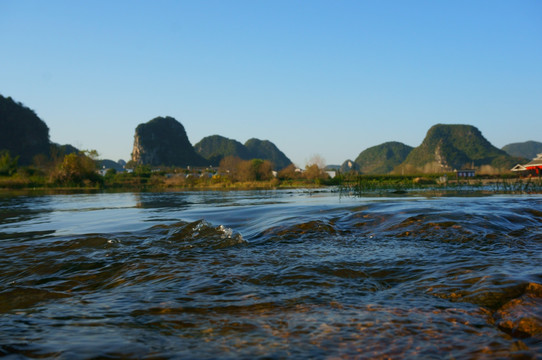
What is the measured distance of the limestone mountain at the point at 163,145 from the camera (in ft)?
487

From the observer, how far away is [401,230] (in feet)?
21.2

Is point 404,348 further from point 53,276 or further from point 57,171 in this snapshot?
point 57,171

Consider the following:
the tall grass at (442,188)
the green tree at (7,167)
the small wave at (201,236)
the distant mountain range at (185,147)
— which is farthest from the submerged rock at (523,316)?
the distant mountain range at (185,147)

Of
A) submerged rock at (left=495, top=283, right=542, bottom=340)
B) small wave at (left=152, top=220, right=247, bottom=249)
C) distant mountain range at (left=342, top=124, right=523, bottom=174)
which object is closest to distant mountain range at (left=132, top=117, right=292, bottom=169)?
distant mountain range at (left=342, top=124, right=523, bottom=174)

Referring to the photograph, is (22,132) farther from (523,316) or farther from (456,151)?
(456,151)

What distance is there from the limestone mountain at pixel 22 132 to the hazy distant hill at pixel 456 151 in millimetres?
108003

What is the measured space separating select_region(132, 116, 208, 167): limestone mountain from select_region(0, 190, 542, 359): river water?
14200 centimetres

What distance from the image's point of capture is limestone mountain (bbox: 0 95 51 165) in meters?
96.3

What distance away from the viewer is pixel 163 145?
154 meters

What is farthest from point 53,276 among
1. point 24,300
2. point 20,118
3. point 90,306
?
point 20,118

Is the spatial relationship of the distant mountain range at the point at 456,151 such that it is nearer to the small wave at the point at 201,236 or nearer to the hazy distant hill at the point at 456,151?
the hazy distant hill at the point at 456,151

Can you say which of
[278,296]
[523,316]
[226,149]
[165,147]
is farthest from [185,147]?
[523,316]

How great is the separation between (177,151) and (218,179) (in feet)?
341

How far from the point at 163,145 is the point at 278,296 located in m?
159
